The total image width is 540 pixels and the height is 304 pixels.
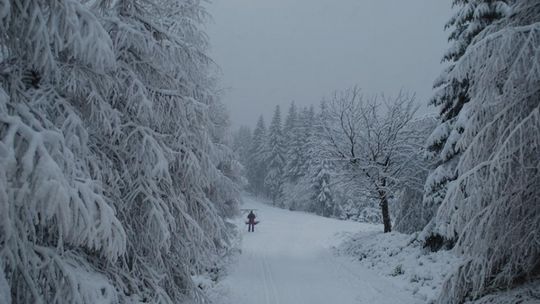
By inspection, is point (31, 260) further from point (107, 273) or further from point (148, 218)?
point (148, 218)

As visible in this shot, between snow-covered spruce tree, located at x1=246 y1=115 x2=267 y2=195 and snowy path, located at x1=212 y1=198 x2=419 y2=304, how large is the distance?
43.9 metres

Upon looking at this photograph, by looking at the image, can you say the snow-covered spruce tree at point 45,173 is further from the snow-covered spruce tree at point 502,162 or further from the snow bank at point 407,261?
the snow bank at point 407,261

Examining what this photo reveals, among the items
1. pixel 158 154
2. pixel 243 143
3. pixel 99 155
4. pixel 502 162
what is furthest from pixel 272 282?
pixel 243 143

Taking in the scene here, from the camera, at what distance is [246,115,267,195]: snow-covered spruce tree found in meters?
66.3

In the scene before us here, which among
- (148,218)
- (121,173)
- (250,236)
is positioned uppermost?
(121,173)

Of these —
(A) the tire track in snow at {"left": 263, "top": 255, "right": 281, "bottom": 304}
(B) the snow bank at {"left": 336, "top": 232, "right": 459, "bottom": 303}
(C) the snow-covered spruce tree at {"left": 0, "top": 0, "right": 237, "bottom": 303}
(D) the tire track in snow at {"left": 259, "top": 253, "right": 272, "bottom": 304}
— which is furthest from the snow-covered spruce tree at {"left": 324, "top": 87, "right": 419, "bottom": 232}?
(C) the snow-covered spruce tree at {"left": 0, "top": 0, "right": 237, "bottom": 303}

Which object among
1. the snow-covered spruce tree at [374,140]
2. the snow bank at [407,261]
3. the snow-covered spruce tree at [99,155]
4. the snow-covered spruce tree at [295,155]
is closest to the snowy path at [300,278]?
the snow bank at [407,261]

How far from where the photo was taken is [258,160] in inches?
2680

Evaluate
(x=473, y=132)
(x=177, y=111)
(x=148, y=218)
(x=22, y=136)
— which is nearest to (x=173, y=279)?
(x=148, y=218)

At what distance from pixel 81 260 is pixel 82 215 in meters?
1.42

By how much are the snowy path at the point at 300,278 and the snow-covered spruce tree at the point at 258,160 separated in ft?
144

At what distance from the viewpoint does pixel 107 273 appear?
202 inches

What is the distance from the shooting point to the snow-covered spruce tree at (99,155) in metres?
3.16

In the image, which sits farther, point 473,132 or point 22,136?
point 473,132
